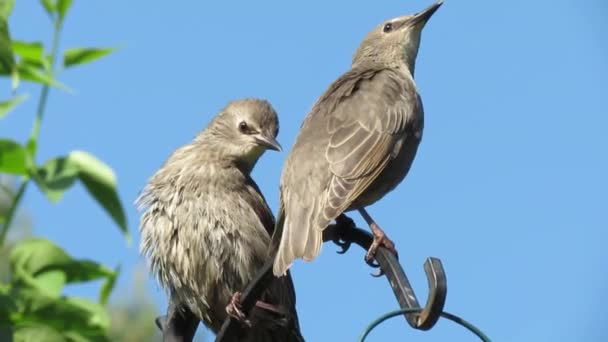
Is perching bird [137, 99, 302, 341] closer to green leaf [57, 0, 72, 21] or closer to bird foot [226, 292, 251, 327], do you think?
bird foot [226, 292, 251, 327]

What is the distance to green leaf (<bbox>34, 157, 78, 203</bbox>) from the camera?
57.6 inches

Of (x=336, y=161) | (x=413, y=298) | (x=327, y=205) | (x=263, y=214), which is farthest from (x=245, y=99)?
(x=413, y=298)

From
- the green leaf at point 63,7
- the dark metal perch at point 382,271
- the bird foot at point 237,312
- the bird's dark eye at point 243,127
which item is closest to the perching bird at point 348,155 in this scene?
the dark metal perch at point 382,271

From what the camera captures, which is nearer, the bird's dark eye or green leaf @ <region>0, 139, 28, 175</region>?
green leaf @ <region>0, 139, 28, 175</region>

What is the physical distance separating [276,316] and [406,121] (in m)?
1.49

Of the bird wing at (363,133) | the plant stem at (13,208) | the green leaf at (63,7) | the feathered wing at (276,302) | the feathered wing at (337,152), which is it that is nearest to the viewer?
the plant stem at (13,208)

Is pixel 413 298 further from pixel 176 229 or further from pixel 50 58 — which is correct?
pixel 176 229

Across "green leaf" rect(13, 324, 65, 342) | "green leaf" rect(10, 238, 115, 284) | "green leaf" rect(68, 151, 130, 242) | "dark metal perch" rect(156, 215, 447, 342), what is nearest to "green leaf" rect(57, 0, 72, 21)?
"green leaf" rect(68, 151, 130, 242)

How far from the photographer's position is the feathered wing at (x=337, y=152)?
17.5 ft

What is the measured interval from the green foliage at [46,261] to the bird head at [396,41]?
20.9 feet

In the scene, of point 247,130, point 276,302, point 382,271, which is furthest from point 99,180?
point 247,130

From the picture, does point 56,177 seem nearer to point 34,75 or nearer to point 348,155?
point 34,75

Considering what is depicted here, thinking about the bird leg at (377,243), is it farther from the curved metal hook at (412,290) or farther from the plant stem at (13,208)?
the plant stem at (13,208)

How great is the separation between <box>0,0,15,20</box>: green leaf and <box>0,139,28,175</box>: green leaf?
0.79 ft
